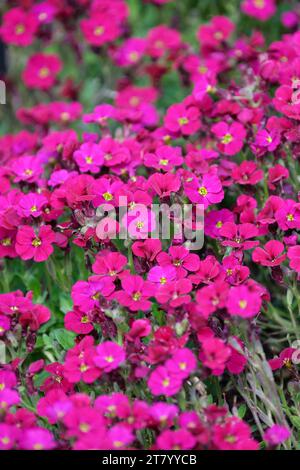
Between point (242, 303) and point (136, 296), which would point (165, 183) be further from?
point (242, 303)

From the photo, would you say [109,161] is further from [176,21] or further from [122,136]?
[176,21]

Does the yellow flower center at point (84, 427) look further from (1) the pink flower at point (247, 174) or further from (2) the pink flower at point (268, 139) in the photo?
(2) the pink flower at point (268, 139)

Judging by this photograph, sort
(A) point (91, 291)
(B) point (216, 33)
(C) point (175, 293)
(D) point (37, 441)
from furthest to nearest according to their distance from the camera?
(B) point (216, 33), (A) point (91, 291), (C) point (175, 293), (D) point (37, 441)

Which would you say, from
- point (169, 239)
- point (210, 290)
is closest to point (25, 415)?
point (210, 290)

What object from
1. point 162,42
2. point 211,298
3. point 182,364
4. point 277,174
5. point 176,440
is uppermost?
point 162,42

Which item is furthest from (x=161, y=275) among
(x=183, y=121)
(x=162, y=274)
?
(x=183, y=121)

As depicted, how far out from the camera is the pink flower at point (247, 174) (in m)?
2.74

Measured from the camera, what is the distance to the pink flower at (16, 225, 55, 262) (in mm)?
2617

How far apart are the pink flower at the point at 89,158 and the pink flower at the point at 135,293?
63 cm

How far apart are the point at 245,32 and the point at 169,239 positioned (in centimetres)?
232

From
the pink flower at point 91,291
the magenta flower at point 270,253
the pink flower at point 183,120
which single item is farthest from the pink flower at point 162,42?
the pink flower at point 91,291

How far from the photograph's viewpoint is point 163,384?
81.9 inches

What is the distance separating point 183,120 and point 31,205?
763mm

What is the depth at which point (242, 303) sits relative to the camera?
2.10 meters
